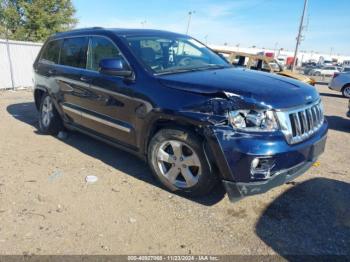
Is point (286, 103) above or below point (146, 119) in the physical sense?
above

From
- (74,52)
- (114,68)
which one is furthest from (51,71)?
(114,68)

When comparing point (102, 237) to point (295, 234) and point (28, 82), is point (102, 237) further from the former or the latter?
point (28, 82)

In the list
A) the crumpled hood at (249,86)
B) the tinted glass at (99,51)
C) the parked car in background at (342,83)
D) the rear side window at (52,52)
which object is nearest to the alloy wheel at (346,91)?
the parked car in background at (342,83)

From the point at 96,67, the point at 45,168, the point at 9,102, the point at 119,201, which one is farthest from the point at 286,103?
the point at 9,102

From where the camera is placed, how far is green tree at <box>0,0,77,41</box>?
29516 mm

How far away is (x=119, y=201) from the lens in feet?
12.6

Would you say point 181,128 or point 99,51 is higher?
point 99,51

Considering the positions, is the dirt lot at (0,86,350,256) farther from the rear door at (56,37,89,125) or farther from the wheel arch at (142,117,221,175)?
the rear door at (56,37,89,125)

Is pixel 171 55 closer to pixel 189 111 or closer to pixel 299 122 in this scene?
pixel 189 111

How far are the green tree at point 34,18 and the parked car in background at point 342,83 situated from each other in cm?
2345

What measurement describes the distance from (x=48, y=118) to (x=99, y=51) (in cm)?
204

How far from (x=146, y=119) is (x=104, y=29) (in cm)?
167

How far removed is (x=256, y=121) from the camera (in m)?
3.23

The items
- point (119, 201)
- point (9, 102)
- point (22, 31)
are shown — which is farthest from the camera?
point (22, 31)
